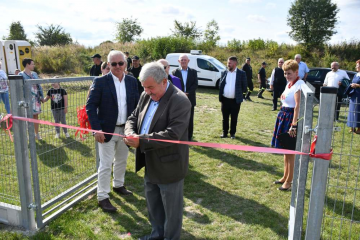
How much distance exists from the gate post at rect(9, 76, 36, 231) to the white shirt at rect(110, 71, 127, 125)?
3.46ft

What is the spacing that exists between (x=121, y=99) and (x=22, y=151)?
1.25 m

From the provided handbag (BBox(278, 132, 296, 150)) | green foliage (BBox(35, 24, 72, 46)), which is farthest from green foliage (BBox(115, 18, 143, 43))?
handbag (BBox(278, 132, 296, 150))

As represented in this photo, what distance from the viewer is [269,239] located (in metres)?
3.27

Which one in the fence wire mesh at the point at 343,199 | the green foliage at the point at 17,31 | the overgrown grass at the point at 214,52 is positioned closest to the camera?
the fence wire mesh at the point at 343,199

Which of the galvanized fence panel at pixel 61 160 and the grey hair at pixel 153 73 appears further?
the galvanized fence panel at pixel 61 160

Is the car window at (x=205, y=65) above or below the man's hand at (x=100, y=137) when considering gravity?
above

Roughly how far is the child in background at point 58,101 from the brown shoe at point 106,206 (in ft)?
3.43

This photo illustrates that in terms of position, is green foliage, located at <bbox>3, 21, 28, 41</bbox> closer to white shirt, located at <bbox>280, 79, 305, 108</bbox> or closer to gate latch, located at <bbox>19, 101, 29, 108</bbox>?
gate latch, located at <bbox>19, 101, 29, 108</bbox>

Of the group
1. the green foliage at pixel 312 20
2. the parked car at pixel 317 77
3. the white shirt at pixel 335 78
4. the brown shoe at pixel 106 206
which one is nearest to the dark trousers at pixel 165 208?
the brown shoe at pixel 106 206

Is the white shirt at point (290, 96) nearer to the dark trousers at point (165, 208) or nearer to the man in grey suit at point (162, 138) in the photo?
the man in grey suit at point (162, 138)

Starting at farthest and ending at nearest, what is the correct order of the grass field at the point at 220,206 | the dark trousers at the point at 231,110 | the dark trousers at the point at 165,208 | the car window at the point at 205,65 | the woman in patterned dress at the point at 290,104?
the car window at the point at 205,65, the dark trousers at the point at 231,110, the woman in patterned dress at the point at 290,104, the grass field at the point at 220,206, the dark trousers at the point at 165,208

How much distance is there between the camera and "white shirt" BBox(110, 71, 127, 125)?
3715 millimetres

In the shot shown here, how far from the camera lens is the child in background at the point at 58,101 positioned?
3624 millimetres

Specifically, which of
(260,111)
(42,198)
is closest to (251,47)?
(260,111)
